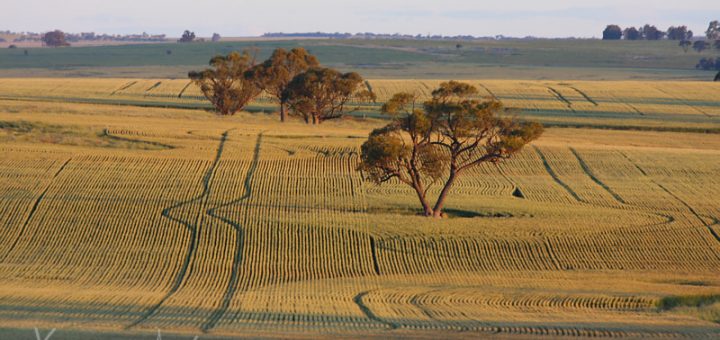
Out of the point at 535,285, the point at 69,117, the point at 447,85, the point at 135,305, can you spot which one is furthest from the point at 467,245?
the point at 69,117

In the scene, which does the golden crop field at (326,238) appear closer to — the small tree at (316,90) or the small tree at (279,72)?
the small tree at (316,90)

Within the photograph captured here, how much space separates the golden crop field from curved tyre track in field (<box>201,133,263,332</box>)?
0.44 ft

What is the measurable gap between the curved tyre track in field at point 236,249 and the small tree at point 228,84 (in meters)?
28.9

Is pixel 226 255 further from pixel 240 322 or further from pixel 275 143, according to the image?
pixel 275 143

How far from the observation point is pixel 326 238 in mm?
41406

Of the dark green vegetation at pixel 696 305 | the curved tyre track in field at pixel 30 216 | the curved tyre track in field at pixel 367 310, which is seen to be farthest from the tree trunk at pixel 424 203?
the curved tyre track in field at pixel 30 216

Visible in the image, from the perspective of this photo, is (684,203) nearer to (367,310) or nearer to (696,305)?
(696,305)

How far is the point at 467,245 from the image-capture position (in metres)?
40.8

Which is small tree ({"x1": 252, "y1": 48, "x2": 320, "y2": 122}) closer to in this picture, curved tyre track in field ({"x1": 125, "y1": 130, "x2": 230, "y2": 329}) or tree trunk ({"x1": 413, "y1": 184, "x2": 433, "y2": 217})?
curved tyre track in field ({"x1": 125, "y1": 130, "x2": 230, "y2": 329})

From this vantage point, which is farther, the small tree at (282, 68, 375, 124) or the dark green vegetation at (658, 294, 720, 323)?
the small tree at (282, 68, 375, 124)

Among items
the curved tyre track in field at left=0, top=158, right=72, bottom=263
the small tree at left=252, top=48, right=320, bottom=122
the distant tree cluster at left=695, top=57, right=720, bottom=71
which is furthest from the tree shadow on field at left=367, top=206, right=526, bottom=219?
the distant tree cluster at left=695, top=57, right=720, bottom=71

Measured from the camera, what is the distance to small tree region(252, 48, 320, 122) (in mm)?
86750

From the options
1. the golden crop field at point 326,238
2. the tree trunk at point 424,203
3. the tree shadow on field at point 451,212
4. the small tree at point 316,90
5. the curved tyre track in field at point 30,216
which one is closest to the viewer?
the golden crop field at point 326,238

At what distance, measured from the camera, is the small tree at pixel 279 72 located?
86750mm
